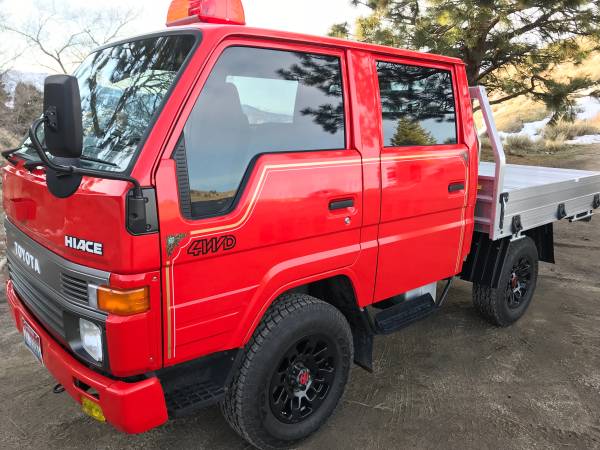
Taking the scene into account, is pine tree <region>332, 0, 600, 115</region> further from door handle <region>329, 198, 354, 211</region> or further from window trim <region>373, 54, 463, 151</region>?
door handle <region>329, 198, 354, 211</region>

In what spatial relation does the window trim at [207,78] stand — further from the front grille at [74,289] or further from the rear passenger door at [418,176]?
the front grille at [74,289]

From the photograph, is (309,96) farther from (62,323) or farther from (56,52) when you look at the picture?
(56,52)

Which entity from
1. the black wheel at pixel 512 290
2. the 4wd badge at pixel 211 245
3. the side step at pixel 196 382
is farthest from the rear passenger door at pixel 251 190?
the black wheel at pixel 512 290

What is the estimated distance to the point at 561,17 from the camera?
9789 mm

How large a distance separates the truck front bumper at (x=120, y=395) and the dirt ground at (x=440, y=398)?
2.32 ft

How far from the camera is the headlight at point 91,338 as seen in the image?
2.01 m

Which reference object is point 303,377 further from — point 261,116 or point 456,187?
point 456,187

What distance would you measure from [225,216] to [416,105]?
5.26 ft

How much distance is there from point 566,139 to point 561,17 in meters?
10.1

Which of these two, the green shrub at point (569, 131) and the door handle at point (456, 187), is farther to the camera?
the green shrub at point (569, 131)

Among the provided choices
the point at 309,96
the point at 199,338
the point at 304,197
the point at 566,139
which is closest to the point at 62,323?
the point at 199,338

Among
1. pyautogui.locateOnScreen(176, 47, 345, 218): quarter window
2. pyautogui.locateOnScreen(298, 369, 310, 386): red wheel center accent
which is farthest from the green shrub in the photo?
pyautogui.locateOnScreen(298, 369, 310, 386): red wheel center accent

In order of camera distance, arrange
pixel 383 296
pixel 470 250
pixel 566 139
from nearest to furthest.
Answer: pixel 383 296 < pixel 470 250 < pixel 566 139

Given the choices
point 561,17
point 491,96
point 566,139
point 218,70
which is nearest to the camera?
point 218,70
